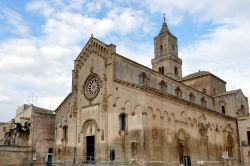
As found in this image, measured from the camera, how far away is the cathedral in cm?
3259

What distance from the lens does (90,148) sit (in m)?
37.2

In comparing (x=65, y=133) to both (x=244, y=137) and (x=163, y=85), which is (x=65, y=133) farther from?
(x=244, y=137)

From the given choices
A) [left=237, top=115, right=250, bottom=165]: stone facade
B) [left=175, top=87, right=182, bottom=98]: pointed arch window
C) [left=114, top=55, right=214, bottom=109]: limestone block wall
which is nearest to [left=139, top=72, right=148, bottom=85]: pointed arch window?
[left=114, top=55, right=214, bottom=109]: limestone block wall

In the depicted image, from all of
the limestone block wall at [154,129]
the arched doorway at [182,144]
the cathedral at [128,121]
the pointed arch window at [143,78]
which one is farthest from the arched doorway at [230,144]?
the pointed arch window at [143,78]

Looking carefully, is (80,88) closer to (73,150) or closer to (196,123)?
(73,150)

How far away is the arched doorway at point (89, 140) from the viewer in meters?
36.5

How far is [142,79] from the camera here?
4053 cm

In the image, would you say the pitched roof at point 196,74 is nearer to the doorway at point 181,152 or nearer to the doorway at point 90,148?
the doorway at point 181,152

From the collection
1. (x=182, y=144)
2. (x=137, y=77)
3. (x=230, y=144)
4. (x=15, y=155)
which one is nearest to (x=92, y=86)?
(x=137, y=77)

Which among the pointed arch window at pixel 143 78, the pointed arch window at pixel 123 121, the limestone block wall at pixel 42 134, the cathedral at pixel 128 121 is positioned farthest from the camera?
the limestone block wall at pixel 42 134

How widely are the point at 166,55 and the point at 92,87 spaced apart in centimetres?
2708

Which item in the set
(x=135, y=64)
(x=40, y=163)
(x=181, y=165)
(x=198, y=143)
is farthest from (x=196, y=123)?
(x=40, y=163)

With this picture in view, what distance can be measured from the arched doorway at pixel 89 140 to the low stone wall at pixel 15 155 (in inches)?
358

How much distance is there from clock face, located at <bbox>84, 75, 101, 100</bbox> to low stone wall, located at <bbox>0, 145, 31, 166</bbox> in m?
11.7
